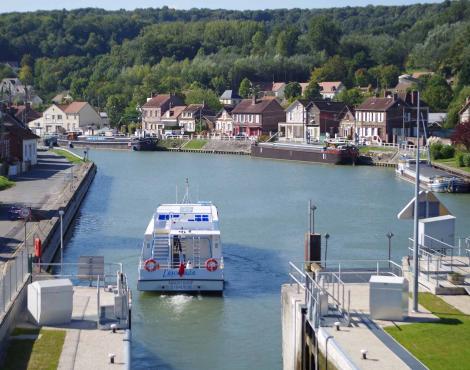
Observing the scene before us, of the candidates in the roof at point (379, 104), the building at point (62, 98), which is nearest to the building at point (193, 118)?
the roof at point (379, 104)

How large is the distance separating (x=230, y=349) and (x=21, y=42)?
152605 mm

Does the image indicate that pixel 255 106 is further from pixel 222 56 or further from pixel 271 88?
pixel 222 56

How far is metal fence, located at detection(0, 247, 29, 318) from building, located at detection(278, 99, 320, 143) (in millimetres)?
59651

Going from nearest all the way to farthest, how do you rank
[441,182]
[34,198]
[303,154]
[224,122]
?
[34,198], [441,182], [303,154], [224,122]

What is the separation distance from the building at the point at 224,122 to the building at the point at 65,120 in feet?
54.7

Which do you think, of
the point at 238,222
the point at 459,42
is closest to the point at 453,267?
the point at 238,222

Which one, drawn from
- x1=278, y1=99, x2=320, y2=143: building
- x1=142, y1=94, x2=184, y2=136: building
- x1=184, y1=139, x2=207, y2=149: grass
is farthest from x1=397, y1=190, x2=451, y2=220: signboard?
x1=142, y1=94, x2=184, y2=136: building

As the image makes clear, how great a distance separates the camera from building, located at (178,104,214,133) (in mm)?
91438

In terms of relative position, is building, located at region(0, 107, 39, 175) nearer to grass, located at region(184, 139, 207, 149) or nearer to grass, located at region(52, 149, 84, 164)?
grass, located at region(52, 149, 84, 164)

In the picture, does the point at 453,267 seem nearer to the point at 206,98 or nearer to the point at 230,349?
the point at 230,349

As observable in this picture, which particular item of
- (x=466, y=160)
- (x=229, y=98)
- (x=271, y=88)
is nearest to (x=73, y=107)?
(x=229, y=98)

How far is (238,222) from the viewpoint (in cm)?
3488

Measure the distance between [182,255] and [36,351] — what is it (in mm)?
9599

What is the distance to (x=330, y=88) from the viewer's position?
349 feet
